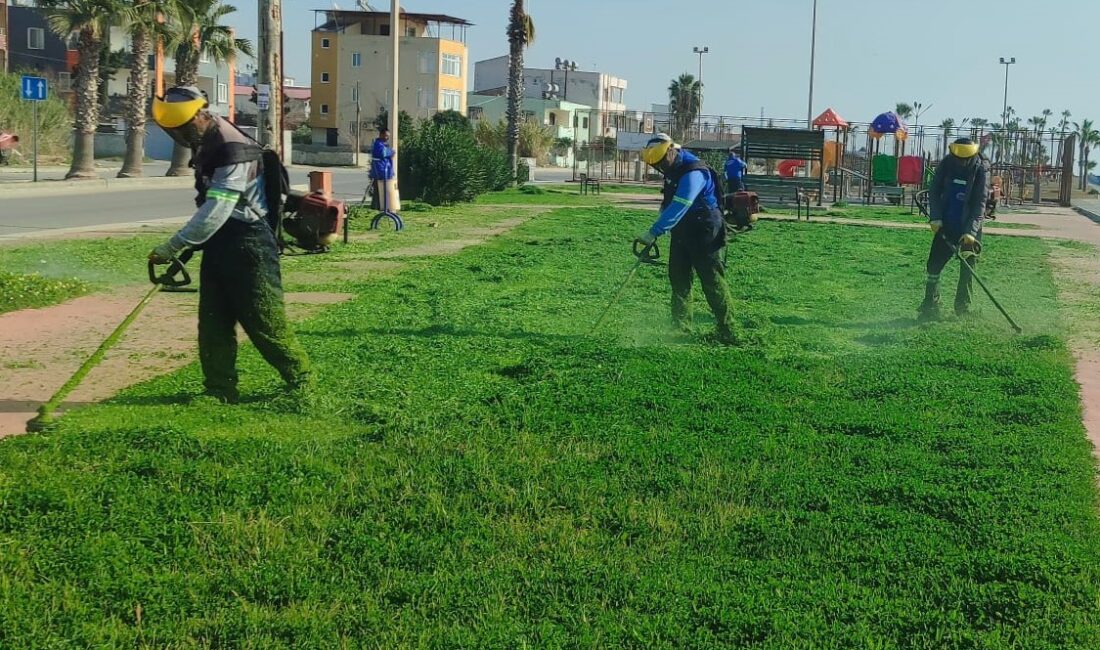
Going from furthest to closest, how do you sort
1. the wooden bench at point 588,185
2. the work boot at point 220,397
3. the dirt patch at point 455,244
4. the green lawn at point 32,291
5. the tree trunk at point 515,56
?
the tree trunk at point 515,56 < the wooden bench at point 588,185 < the dirt patch at point 455,244 < the green lawn at point 32,291 < the work boot at point 220,397

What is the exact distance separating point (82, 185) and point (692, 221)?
26.9 m

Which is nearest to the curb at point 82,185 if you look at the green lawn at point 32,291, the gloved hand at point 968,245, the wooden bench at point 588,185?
the wooden bench at point 588,185

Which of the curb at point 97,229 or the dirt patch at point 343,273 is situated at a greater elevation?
the curb at point 97,229

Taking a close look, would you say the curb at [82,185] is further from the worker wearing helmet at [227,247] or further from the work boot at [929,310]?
the worker wearing helmet at [227,247]

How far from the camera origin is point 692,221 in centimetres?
930

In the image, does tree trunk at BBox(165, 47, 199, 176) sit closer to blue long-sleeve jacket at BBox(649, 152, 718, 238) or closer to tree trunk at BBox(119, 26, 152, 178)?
tree trunk at BBox(119, 26, 152, 178)

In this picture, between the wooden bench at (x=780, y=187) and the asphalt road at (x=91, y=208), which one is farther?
the wooden bench at (x=780, y=187)

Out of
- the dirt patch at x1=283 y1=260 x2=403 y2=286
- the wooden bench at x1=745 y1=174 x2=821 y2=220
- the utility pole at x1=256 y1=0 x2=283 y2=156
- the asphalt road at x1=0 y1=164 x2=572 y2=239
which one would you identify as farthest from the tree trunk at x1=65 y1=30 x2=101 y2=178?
the dirt patch at x1=283 y1=260 x2=403 y2=286

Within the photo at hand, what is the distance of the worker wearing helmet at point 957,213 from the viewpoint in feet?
36.4

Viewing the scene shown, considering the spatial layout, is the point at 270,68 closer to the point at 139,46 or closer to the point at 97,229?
the point at 97,229

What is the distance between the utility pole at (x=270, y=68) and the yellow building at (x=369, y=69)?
6917 cm

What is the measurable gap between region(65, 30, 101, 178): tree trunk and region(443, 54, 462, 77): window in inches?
2175

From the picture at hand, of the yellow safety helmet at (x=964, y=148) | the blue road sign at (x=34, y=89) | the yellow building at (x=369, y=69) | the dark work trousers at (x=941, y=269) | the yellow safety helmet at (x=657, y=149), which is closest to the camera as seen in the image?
the yellow safety helmet at (x=657, y=149)

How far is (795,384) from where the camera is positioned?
766 cm
